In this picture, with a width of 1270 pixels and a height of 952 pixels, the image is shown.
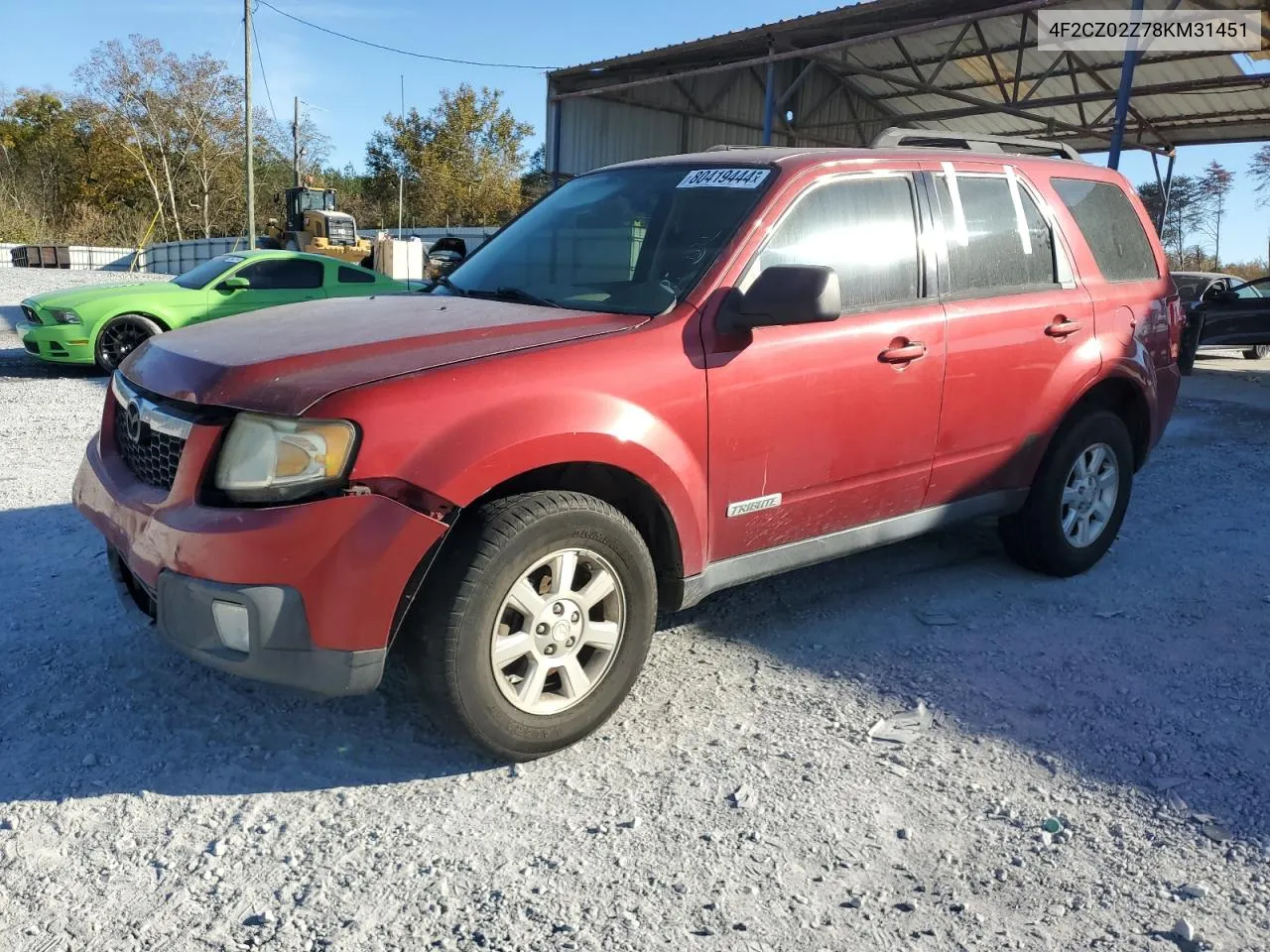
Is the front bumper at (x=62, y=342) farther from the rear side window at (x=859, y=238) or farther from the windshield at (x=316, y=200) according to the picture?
the windshield at (x=316, y=200)

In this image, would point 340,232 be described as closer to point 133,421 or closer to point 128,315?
point 128,315

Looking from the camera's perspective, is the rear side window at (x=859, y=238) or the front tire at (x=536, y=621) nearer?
the front tire at (x=536, y=621)

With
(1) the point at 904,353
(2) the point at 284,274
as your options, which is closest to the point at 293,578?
(1) the point at 904,353

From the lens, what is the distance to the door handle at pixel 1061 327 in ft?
13.8

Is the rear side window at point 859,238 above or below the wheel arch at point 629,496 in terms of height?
above

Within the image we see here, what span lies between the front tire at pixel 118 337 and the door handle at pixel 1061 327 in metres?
9.27

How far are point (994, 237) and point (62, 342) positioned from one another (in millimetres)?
9672

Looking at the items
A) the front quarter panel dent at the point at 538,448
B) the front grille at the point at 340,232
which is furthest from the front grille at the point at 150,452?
the front grille at the point at 340,232

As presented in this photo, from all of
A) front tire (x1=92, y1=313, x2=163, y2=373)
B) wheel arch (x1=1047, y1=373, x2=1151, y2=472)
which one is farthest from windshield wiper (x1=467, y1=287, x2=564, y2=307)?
front tire (x1=92, y1=313, x2=163, y2=373)

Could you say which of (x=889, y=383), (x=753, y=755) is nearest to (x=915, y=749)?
(x=753, y=755)

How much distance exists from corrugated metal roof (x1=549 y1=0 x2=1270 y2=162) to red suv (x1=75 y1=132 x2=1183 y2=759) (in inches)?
394

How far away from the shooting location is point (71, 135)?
4134 centimetres

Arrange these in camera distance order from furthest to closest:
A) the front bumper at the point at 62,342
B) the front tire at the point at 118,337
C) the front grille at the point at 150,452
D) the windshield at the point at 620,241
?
the front tire at the point at 118,337
the front bumper at the point at 62,342
the windshield at the point at 620,241
the front grille at the point at 150,452

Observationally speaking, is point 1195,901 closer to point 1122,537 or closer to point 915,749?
point 915,749
